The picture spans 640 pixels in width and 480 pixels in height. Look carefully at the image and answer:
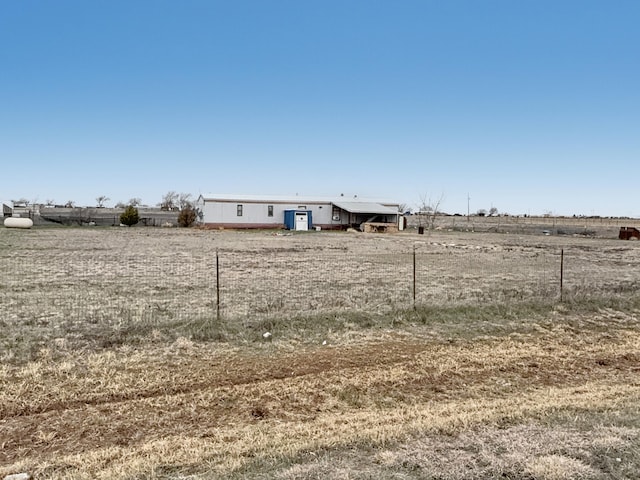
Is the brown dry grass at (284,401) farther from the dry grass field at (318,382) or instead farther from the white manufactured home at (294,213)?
the white manufactured home at (294,213)

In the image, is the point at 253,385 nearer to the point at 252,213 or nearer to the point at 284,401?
the point at 284,401

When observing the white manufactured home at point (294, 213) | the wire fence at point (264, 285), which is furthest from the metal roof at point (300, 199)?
the wire fence at point (264, 285)

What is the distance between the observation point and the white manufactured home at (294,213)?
137 ft

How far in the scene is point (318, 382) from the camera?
5191 mm

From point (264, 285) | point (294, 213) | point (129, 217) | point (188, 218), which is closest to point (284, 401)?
point (264, 285)

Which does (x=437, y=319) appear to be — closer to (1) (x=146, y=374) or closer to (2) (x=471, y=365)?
(2) (x=471, y=365)

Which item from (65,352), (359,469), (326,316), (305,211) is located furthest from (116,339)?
(305,211)

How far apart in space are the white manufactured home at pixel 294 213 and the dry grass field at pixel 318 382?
30.8m

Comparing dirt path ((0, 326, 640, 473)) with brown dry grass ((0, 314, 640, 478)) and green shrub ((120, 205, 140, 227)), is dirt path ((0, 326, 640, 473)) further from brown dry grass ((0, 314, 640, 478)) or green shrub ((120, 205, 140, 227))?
green shrub ((120, 205, 140, 227))

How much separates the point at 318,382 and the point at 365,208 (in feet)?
128

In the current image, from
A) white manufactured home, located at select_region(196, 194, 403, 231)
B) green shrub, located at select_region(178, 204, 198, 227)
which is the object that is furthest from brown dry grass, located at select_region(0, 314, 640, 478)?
green shrub, located at select_region(178, 204, 198, 227)

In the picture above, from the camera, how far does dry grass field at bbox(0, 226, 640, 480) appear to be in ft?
11.1

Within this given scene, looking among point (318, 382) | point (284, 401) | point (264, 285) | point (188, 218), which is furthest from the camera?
point (188, 218)

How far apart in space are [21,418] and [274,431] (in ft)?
7.47
